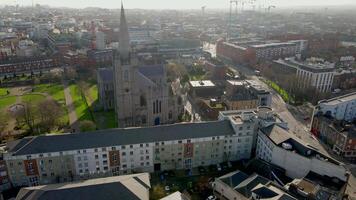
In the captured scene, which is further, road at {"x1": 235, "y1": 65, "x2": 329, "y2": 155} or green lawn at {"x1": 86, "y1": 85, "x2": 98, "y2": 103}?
green lawn at {"x1": 86, "y1": 85, "x2": 98, "y2": 103}

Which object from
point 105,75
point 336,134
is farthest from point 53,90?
point 336,134

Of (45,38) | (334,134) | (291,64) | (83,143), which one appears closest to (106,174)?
(83,143)

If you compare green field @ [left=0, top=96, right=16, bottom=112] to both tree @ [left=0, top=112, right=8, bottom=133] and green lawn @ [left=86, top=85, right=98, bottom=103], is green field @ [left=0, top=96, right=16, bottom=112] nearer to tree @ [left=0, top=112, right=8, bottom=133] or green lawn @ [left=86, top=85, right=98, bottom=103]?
tree @ [left=0, top=112, right=8, bottom=133]

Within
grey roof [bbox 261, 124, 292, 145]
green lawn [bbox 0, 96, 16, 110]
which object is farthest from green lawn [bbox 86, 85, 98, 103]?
grey roof [bbox 261, 124, 292, 145]

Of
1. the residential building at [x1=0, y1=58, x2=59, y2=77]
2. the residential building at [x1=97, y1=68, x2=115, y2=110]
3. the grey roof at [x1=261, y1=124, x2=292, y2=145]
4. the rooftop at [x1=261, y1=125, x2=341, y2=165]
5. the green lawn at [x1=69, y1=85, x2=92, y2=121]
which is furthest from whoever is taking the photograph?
the residential building at [x1=0, y1=58, x2=59, y2=77]

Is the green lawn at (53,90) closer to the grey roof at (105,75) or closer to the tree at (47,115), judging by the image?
the grey roof at (105,75)

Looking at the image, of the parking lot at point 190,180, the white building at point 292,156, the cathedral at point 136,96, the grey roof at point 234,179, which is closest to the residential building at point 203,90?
the cathedral at point 136,96
